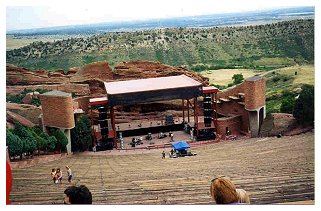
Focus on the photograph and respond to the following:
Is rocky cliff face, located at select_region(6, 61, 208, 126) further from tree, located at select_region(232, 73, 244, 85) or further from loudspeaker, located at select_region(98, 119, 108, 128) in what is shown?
tree, located at select_region(232, 73, 244, 85)

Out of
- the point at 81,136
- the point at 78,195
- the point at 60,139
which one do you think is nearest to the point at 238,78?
the point at 81,136

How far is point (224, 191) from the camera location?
4.53 meters

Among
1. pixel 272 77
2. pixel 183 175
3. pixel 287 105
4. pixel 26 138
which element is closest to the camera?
pixel 183 175

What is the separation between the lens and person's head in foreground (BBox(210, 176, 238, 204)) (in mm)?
4531

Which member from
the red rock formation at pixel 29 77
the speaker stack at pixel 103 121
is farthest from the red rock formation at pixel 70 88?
the speaker stack at pixel 103 121

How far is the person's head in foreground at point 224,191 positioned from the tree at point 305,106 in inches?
299

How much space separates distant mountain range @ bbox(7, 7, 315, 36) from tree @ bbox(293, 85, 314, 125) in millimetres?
1816

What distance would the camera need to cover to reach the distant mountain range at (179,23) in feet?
40.2

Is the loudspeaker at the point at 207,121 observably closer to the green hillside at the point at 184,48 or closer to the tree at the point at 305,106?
the green hillside at the point at 184,48

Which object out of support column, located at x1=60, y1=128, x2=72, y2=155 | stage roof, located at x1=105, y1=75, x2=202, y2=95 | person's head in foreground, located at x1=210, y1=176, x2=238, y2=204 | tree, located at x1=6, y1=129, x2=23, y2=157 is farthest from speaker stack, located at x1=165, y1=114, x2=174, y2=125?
person's head in foreground, located at x1=210, y1=176, x2=238, y2=204

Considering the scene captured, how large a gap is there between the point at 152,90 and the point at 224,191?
873 cm

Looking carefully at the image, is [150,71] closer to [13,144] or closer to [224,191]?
[13,144]

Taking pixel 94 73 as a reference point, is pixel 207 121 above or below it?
below
